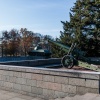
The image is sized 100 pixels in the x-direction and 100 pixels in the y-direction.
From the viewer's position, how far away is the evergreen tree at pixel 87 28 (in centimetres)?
2997

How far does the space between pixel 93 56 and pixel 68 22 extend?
631 centimetres

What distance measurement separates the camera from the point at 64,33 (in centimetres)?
3344

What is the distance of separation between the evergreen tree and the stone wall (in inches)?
857

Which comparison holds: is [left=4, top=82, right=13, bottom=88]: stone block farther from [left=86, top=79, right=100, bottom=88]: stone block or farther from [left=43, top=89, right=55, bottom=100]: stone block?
[left=86, top=79, right=100, bottom=88]: stone block

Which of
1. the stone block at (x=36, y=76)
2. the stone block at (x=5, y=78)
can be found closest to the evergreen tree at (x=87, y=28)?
the stone block at (x=5, y=78)

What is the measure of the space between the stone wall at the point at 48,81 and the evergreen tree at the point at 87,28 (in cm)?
2177

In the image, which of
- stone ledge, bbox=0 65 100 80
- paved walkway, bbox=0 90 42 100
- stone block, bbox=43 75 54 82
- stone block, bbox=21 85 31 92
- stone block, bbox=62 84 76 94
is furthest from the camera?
stone block, bbox=21 85 31 92

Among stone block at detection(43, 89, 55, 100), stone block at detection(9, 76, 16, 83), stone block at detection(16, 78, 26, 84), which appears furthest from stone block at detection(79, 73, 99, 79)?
stone block at detection(9, 76, 16, 83)

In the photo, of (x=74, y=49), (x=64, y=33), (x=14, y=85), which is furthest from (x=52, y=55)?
(x=14, y=85)

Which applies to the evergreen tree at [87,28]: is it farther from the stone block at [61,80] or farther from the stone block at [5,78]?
the stone block at [61,80]

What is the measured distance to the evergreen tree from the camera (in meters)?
30.0

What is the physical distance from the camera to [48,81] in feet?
25.2

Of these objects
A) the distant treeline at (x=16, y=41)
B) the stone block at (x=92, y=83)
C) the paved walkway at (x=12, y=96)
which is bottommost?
the paved walkway at (x=12, y=96)

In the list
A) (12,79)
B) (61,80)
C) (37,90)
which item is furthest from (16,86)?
(61,80)
